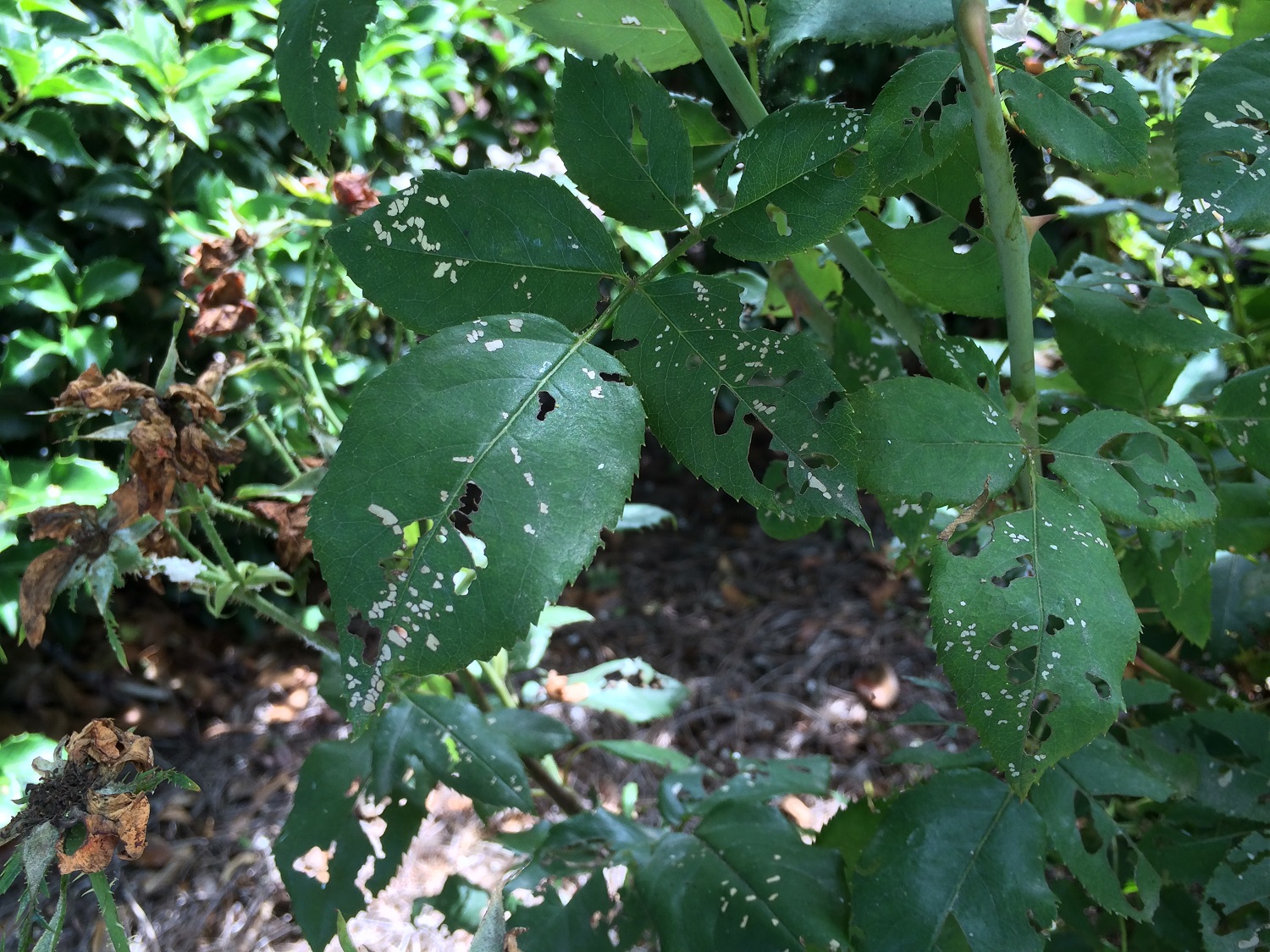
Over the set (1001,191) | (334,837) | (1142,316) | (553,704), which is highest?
(1001,191)

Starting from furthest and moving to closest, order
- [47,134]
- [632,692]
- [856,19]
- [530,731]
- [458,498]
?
1. [47,134]
2. [632,692]
3. [530,731]
4. [856,19]
5. [458,498]

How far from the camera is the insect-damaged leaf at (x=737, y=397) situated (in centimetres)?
45

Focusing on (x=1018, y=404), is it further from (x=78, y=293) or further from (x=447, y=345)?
(x=78, y=293)

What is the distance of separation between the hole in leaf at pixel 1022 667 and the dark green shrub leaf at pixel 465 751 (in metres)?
0.48

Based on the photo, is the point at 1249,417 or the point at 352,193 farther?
the point at 352,193

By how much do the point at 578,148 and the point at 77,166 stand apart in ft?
5.82

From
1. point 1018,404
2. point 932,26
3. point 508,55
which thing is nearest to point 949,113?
point 932,26

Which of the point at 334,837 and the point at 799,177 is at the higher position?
the point at 799,177

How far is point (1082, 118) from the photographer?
490 mm

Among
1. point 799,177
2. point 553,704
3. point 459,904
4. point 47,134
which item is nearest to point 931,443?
point 799,177

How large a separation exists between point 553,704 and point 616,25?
1487 millimetres

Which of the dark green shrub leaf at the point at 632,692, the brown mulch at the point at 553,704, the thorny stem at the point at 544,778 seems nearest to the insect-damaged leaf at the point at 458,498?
the thorny stem at the point at 544,778

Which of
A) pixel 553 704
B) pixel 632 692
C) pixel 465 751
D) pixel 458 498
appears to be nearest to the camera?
pixel 458 498

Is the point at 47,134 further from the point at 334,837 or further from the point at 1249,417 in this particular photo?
the point at 1249,417
